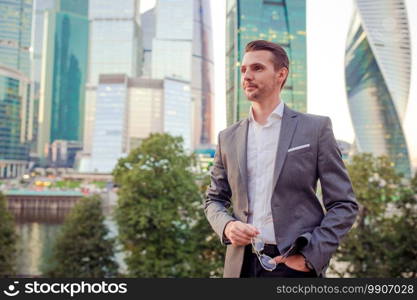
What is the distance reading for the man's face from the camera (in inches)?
44.9

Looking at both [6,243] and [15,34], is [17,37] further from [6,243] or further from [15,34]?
[6,243]

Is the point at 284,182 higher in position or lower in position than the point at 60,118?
lower

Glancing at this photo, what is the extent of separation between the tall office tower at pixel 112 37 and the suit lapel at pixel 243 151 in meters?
62.2

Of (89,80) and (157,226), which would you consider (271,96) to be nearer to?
(157,226)

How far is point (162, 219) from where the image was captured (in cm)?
723

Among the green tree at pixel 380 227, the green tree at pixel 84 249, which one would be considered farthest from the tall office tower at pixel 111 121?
the green tree at pixel 380 227

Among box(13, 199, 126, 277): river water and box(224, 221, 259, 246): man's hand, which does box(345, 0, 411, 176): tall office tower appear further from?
box(224, 221, 259, 246): man's hand

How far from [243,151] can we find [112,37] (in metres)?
66.1

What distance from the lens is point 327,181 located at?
1070 millimetres

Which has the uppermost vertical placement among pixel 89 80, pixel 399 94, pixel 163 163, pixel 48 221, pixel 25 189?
pixel 89 80

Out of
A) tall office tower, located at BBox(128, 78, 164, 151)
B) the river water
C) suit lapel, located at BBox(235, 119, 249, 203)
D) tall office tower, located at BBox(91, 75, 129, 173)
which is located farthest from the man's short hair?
tall office tower, located at BBox(128, 78, 164, 151)

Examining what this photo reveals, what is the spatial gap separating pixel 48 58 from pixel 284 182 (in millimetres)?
72222

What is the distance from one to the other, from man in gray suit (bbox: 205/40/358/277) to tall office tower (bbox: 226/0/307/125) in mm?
2192

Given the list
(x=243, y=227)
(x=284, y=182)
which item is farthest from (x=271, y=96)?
(x=243, y=227)
